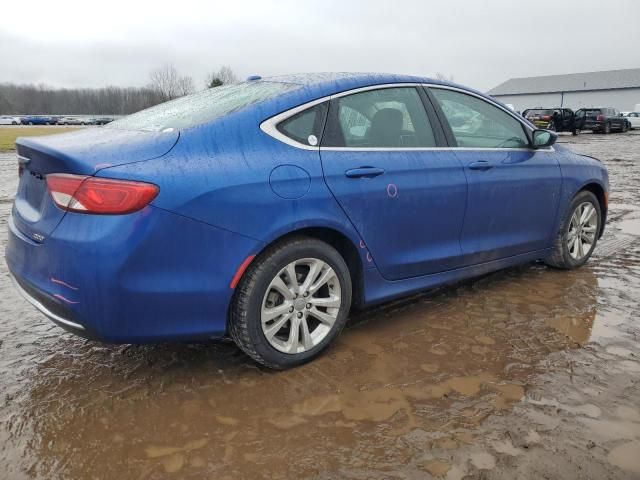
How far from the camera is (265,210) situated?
2625 mm

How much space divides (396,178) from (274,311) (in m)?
1.06

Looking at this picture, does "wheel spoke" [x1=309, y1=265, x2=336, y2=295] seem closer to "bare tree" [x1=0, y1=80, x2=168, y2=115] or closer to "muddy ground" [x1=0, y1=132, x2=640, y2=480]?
"muddy ground" [x1=0, y1=132, x2=640, y2=480]

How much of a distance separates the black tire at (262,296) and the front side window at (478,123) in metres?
1.39

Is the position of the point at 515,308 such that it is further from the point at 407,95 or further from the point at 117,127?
the point at 117,127

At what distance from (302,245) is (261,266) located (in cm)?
25

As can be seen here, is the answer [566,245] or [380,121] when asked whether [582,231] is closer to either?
[566,245]

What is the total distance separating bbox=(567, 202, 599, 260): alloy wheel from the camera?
181 inches

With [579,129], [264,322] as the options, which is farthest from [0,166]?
[579,129]

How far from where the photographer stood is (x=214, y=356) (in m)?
3.08

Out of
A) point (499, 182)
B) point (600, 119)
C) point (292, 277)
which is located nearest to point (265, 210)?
point (292, 277)

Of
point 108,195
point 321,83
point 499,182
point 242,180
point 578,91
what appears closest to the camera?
point 108,195

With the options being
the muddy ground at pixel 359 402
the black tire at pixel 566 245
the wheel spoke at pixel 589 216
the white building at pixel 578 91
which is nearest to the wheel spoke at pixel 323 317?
the muddy ground at pixel 359 402

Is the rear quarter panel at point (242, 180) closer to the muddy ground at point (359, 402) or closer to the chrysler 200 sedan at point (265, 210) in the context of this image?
the chrysler 200 sedan at point (265, 210)

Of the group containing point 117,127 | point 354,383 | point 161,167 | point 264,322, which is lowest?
point 354,383
